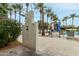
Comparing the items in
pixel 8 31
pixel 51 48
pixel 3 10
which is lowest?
pixel 51 48

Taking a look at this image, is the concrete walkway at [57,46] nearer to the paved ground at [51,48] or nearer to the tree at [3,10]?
the paved ground at [51,48]

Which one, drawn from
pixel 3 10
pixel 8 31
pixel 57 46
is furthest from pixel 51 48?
pixel 3 10

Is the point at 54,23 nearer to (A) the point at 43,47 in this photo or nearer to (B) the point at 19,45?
(A) the point at 43,47

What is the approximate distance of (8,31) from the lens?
4.99 metres

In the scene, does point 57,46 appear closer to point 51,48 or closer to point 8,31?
point 51,48

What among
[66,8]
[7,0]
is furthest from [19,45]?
[66,8]

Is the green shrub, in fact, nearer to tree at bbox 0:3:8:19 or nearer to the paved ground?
tree at bbox 0:3:8:19

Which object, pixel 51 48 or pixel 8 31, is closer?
pixel 51 48

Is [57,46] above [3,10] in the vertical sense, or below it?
below

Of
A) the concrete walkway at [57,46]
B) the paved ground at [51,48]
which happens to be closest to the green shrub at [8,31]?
the paved ground at [51,48]

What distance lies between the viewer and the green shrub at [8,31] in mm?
4855

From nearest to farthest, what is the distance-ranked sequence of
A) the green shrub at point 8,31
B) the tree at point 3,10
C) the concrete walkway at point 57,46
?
the concrete walkway at point 57,46 → the tree at point 3,10 → the green shrub at point 8,31

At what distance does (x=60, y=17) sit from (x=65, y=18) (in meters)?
0.12

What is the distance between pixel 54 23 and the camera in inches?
188
